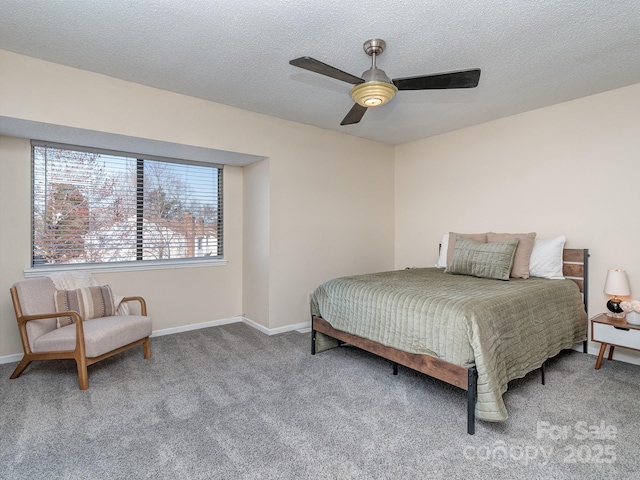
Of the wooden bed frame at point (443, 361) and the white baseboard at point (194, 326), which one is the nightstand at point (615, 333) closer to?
the wooden bed frame at point (443, 361)

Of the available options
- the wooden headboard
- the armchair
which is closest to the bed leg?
the wooden headboard

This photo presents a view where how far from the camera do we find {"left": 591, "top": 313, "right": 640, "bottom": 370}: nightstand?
2672mm

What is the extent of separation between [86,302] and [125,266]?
2.40ft

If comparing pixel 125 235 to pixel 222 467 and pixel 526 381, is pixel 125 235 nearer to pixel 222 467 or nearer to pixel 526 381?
pixel 222 467

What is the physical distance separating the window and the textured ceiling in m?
1.01

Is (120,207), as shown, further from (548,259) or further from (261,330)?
(548,259)

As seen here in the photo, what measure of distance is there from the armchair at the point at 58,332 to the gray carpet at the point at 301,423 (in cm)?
21

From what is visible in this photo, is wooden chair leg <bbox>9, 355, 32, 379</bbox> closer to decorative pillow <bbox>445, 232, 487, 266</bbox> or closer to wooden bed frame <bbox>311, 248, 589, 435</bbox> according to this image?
wooden bed frame <bbox>311, 248, 589, 435</bbox>

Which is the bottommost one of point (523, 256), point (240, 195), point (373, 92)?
point (523, 256)

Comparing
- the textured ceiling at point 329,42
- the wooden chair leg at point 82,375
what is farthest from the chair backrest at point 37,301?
the textured ceiling at point 329,42

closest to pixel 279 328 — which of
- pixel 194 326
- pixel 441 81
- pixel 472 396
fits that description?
pixel 194 326

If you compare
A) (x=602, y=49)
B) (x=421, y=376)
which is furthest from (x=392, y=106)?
(x=421, y=376)

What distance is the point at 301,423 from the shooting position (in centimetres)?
206

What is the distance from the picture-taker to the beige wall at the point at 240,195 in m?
2.79
